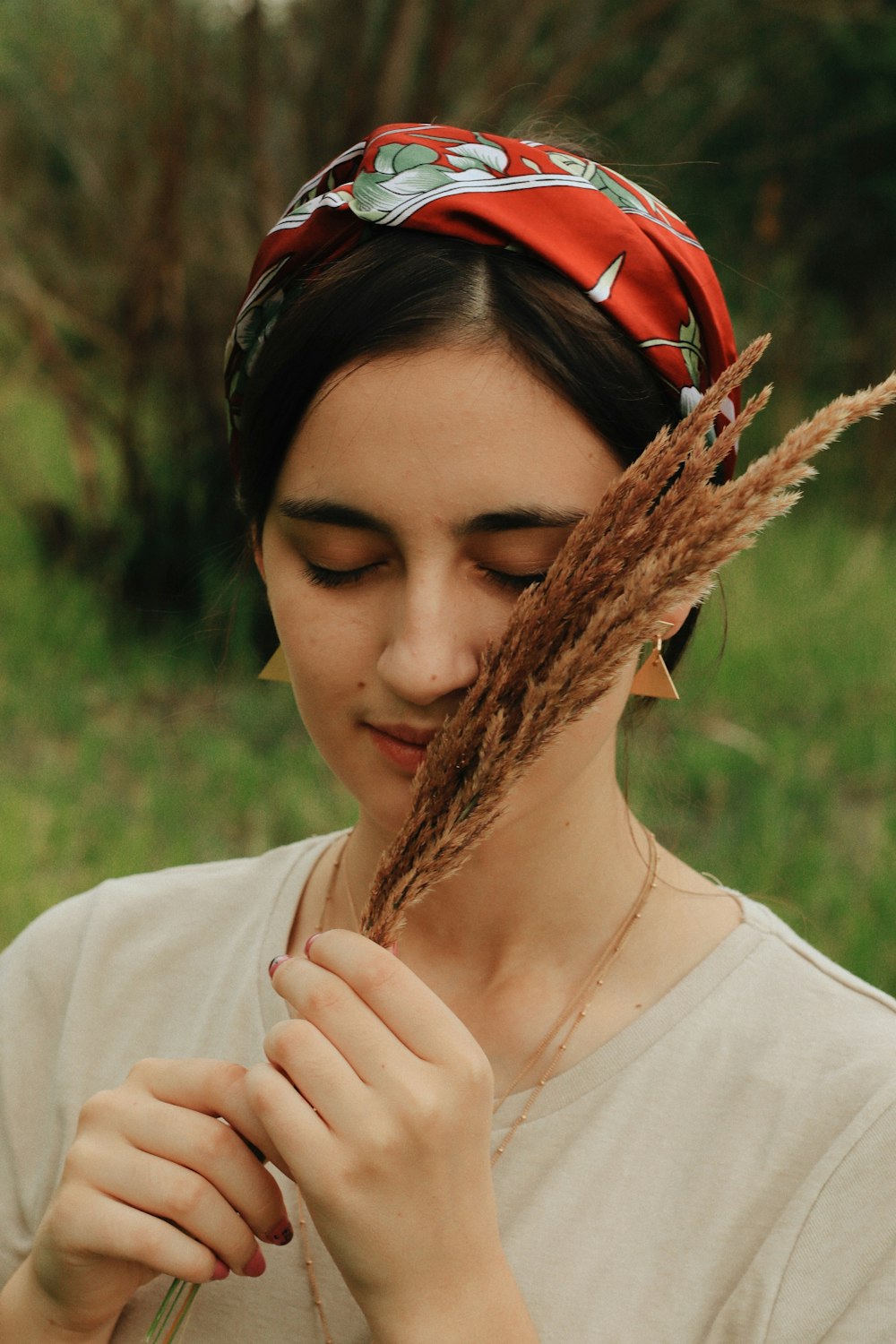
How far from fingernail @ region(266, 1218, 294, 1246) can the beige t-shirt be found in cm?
23

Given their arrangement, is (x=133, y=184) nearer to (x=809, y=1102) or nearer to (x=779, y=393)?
(x=779, y=393)

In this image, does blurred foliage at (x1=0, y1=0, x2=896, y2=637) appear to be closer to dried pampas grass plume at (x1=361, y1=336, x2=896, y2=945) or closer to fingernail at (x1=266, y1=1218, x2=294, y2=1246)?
dried pampas grass plume at (x1=361, y1=336, x2=896, y2=945)

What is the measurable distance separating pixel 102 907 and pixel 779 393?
823cm

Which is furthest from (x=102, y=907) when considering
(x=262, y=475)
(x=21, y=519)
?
(x=21, y=519)

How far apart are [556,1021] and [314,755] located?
3.43 meters

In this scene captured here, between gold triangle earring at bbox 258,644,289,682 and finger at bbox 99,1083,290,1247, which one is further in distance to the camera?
gold triangle earring at bbox 258,644,289,682

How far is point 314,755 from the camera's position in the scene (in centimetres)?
516

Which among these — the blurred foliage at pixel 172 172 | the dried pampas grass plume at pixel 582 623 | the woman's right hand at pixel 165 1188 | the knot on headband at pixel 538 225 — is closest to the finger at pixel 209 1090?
the woman's right hand at pixel 165 1188

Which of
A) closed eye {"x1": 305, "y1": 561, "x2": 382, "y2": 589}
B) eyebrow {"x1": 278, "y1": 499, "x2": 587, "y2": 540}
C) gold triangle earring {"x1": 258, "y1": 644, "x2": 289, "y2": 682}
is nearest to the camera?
eyebrow {"x1": 278, "y1": 499, "x2": 587, "y2": 540}

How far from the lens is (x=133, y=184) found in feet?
20.9

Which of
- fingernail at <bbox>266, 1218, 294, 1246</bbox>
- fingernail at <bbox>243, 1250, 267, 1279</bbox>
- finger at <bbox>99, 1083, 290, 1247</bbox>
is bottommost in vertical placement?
fingernail at <bbox>243, 1250, 267, 1279</bbox>

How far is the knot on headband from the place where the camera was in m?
1.60

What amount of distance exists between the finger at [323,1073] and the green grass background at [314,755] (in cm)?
186

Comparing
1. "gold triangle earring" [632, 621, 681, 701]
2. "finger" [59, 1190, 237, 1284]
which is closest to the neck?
"gold triangle earring" [632, 621, 681, 701]
